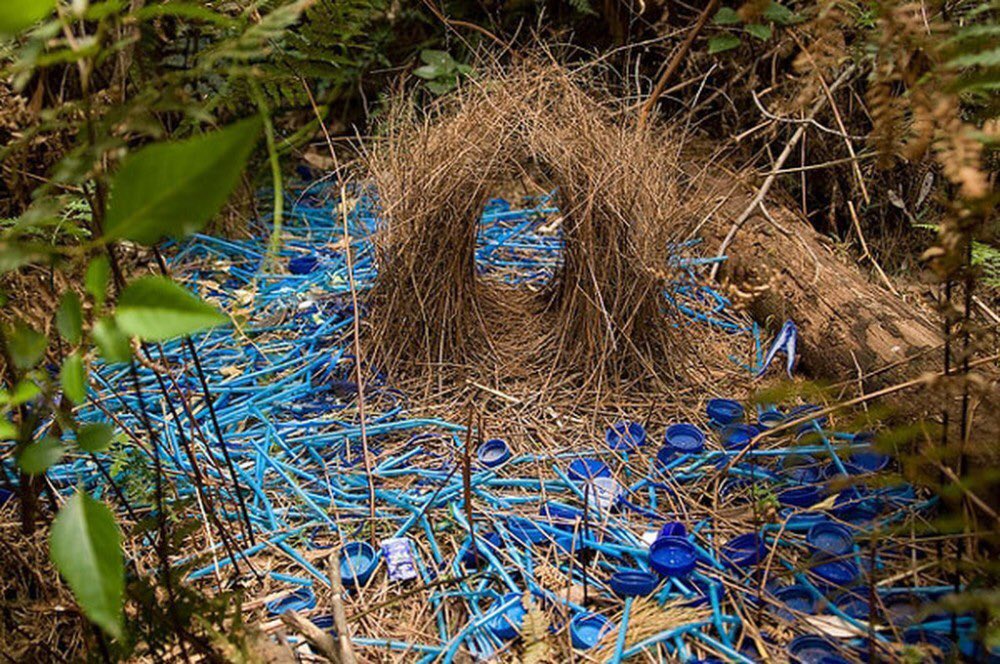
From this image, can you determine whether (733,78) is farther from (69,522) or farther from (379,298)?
(69,522)

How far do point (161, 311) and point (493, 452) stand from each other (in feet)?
4.60

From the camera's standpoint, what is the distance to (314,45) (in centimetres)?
256

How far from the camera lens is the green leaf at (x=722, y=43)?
10.2 ft

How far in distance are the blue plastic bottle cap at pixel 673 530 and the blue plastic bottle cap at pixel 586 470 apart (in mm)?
227

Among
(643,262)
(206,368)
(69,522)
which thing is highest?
(69,522)

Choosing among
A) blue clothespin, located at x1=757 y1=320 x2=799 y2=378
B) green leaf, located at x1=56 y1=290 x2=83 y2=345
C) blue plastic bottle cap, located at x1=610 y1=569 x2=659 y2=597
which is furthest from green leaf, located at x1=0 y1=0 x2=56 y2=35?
blue clothespin, located at x1=757 y1=320 x2=799 y2=378

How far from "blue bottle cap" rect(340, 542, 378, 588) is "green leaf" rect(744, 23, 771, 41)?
2.16m

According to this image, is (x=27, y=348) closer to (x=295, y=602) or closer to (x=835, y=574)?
(x=295, y=602)

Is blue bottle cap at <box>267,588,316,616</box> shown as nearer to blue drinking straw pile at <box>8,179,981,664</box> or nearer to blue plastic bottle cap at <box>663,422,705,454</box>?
blue drinking straw pile at <box>8,179,981,664</box>

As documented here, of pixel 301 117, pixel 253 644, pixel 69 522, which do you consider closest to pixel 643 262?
pixel 253 644

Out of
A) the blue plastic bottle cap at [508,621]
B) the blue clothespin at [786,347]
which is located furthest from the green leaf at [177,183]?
the blue clothespin at [786,347]

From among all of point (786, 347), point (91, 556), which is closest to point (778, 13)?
point (786, 347)

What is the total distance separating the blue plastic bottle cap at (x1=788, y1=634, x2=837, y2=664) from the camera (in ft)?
4.91

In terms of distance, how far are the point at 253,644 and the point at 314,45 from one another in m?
1.79
